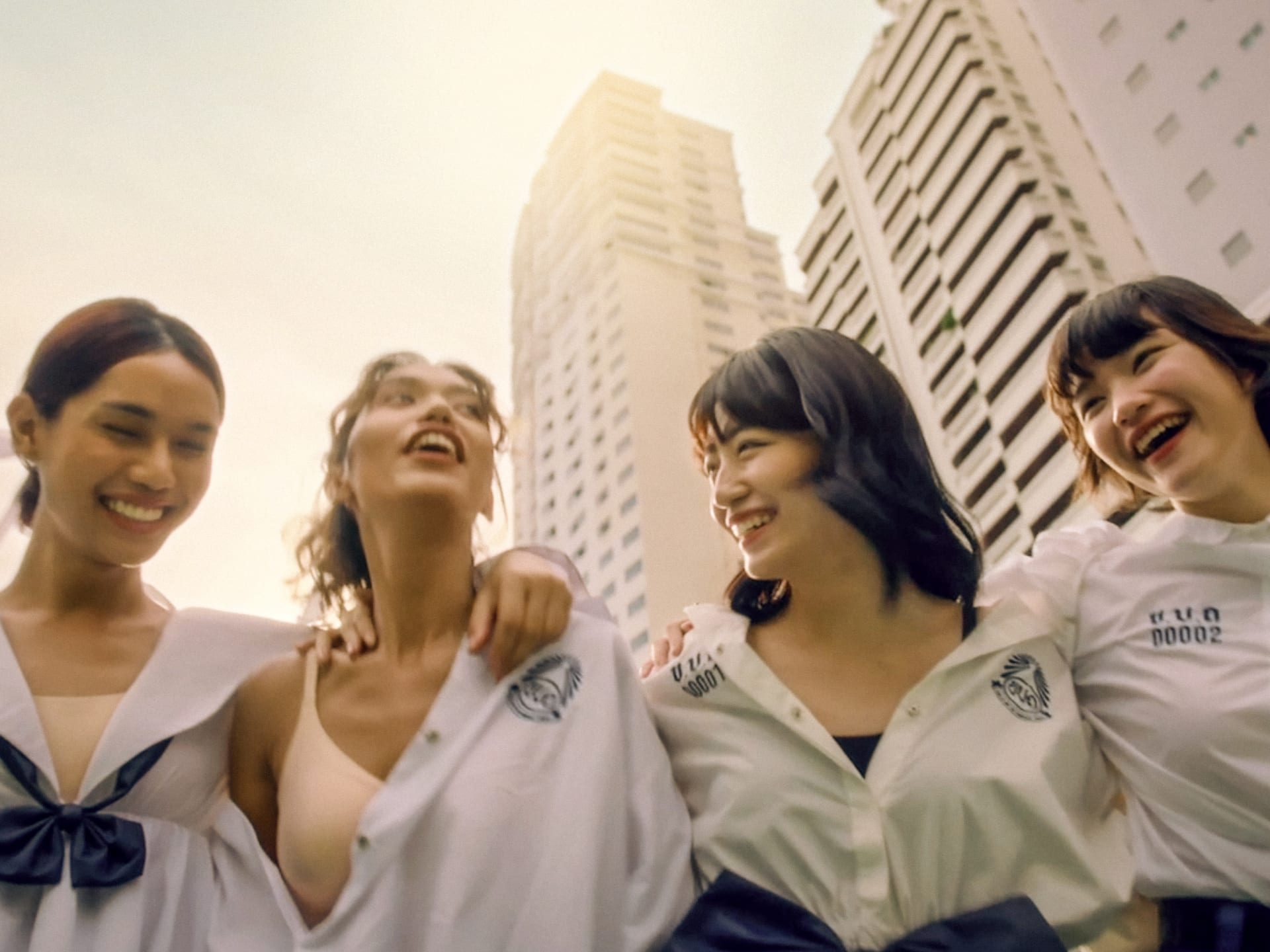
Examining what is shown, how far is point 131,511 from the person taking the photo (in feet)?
7.28

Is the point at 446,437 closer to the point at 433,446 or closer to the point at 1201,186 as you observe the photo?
the point at 433,446

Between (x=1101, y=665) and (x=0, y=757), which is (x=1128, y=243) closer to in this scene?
(x=1101, y=665)

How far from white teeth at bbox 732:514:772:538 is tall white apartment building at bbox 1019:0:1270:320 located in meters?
14.6

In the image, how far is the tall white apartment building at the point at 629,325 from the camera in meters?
33.6

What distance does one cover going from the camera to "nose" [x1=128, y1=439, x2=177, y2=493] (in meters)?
2.19

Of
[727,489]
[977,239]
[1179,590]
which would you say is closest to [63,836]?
[727,489]

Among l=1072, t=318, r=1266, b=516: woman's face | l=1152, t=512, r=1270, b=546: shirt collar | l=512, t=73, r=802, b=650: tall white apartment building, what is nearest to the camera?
l=1152, t=512, r=1270, b=546: shirt collar

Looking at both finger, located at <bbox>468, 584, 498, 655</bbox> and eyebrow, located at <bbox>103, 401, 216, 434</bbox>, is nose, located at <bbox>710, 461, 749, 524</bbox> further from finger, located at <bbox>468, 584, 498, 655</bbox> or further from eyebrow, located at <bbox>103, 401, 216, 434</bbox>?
eyebrow, located at <bbox>103, 401, 216, 434</bbox>

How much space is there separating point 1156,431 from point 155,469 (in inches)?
103

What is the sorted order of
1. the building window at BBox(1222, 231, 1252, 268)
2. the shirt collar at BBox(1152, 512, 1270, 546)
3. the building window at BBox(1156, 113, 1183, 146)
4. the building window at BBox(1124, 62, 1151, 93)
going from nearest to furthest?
the shirt collar at BBox(1152, 512, 1270, 546)
the building window at BBox(1222, 231, 1252, 268)
the building window at BBox(1156, 113, 1183, 146)
the building window at BBox(1124, 62, 1151, 93)

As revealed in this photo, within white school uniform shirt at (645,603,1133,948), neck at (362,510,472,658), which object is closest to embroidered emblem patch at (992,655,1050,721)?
white school uniform shirt at (645,603,1133,948)

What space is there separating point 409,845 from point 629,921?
488mm

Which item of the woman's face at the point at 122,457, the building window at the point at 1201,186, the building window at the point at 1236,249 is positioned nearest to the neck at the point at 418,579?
the woman's face at the point at 122,457

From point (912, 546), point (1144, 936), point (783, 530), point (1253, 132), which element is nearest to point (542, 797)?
point (783, 530)
